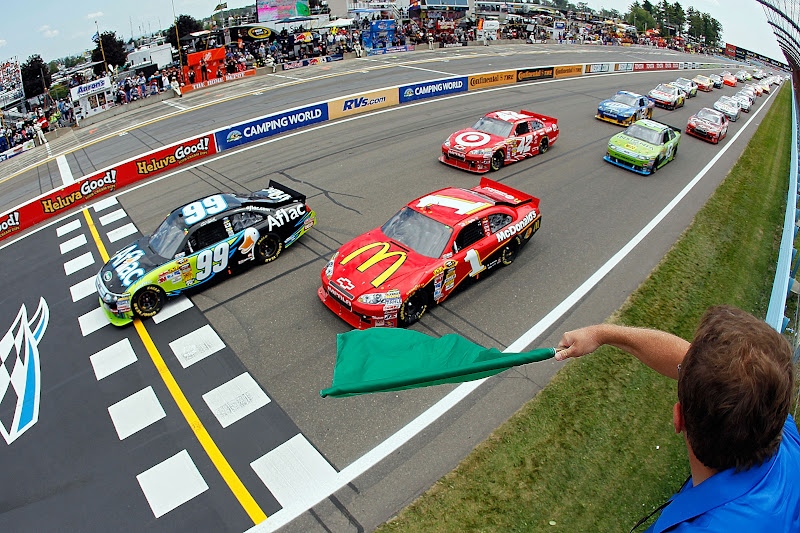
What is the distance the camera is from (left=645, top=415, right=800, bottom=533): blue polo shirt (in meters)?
1.55

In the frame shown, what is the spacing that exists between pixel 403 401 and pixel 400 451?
0.92 m

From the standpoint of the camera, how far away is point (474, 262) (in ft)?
31.1

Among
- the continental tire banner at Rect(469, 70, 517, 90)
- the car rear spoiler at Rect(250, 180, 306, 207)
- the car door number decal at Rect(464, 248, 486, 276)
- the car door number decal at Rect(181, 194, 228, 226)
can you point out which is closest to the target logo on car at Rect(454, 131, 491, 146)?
the car rear spoiler at Rect(250, 180, 306, 207)

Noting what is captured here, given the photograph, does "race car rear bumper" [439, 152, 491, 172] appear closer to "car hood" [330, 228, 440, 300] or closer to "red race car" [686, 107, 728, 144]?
"car hood" [330, 228, 440, 300]

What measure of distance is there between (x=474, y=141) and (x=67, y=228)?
42.1 feet

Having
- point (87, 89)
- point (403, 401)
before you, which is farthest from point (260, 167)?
point (87, 89)

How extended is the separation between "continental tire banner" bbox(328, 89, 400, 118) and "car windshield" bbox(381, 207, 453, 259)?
1480 centimetres

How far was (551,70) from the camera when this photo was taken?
3484cm

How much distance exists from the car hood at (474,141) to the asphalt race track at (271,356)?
0.89 m

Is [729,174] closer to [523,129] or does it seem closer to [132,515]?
[523,129]

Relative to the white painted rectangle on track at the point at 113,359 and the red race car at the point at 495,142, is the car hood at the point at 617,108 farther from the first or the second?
the white painted rectangle on track at the point at 113,359

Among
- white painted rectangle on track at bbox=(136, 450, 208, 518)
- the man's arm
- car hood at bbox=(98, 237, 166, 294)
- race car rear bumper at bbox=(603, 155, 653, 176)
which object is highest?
the man's arm

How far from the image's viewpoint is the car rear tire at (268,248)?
10789 mm

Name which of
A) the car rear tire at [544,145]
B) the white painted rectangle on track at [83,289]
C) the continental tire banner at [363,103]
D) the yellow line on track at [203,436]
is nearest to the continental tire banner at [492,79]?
the continental tire banner at [363,103]
